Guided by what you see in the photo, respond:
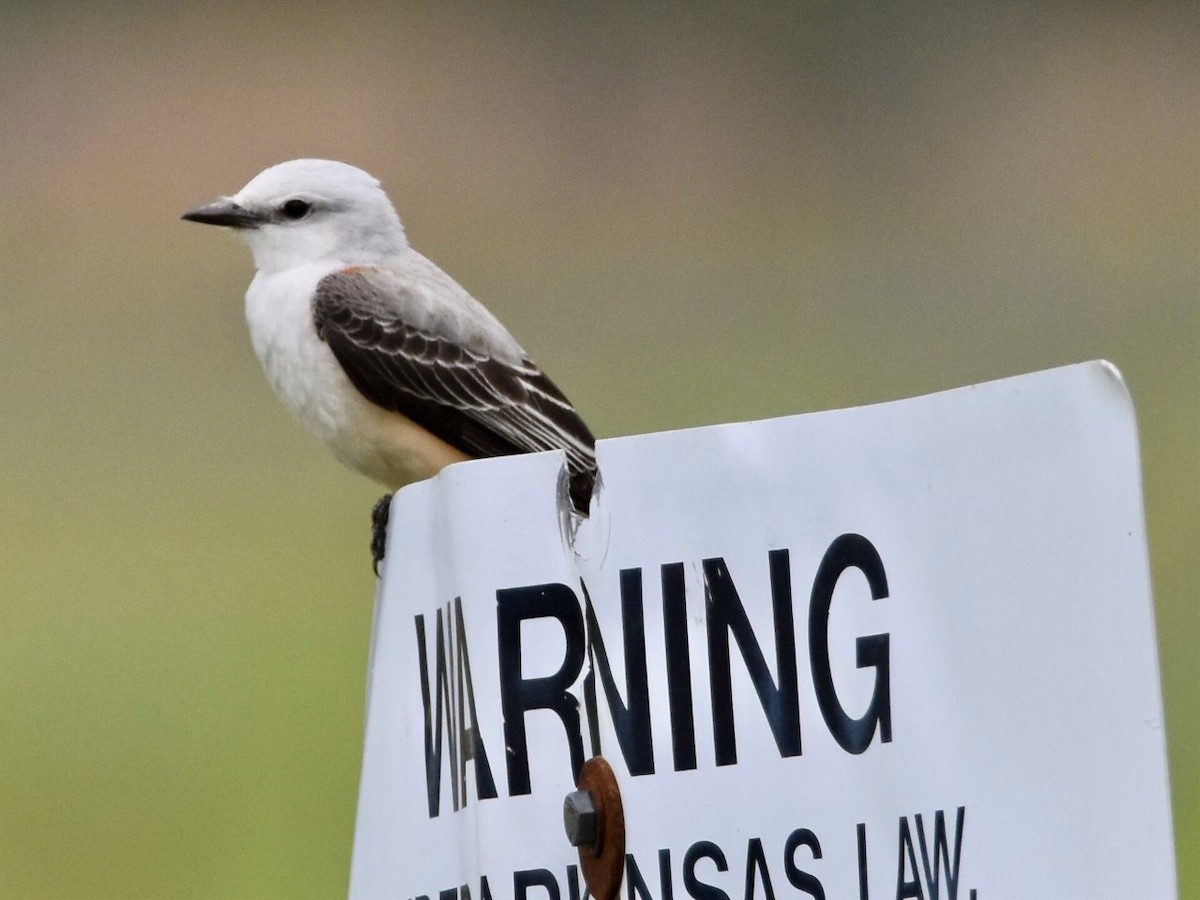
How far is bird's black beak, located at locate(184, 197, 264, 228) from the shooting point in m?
4.30

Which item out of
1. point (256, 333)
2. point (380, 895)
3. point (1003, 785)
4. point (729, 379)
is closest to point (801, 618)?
point (1003, 785)

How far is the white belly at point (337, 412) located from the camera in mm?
4051

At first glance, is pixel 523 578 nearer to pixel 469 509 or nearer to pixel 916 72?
pixel 469 509

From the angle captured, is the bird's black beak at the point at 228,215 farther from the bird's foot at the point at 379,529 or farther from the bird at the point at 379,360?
the bird's foot at the point at 379,529

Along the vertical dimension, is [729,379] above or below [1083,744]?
above

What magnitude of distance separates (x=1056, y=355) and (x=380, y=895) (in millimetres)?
7168

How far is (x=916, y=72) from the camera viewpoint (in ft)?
37.8

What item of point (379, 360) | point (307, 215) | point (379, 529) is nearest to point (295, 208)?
point (307, 215)

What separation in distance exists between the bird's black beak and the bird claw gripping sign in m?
2.23

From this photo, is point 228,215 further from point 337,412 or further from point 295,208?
point 337,412

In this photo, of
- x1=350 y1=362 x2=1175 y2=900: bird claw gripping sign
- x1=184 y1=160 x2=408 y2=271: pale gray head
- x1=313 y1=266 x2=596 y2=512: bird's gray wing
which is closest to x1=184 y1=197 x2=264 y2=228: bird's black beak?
x1=184 y1=160 x2=408 y2=271: pale gray head

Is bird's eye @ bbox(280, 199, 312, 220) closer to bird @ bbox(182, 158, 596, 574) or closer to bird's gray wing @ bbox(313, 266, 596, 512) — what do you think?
bird @ bbox(182, 158, 596, 574)

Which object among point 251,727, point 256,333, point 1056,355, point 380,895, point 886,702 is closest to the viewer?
point 886,702

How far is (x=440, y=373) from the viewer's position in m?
4.12
